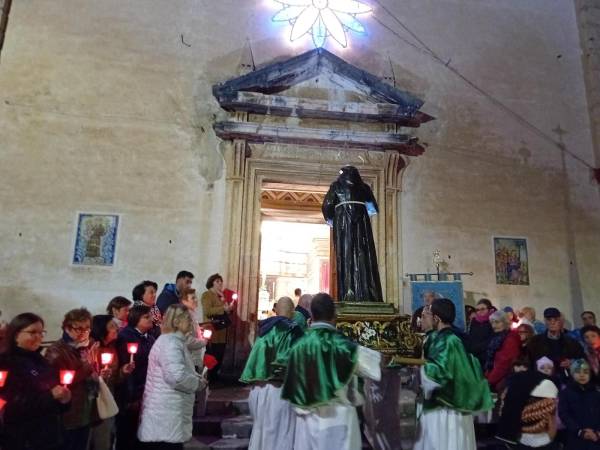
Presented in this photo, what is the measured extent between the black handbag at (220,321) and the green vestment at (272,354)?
2.43 meters

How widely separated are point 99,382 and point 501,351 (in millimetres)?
3861

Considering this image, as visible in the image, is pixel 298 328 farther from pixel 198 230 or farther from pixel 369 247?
pixel 198 230

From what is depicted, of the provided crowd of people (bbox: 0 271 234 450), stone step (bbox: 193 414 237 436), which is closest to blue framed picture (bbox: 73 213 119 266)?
crowd of people (bbox: 0 271 234 450)

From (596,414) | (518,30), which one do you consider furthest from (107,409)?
(518,30)

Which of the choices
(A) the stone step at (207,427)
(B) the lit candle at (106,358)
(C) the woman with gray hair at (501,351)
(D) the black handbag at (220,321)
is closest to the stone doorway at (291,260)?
(D) the black handbag at (220,321)

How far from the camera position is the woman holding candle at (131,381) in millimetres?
3785

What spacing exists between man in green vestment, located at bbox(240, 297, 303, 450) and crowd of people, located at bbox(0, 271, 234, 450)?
51 centimetres

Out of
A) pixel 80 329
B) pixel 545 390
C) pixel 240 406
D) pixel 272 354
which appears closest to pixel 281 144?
pixel 240 406

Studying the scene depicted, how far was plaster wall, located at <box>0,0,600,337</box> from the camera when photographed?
305 inches

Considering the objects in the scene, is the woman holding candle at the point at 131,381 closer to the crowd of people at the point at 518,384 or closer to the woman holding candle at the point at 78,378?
the woman holding candle at the point at 78,378

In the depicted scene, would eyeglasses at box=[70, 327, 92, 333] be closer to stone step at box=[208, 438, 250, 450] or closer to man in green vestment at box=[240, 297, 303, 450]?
man in green vestment at box=[240, 297, 303, 450]

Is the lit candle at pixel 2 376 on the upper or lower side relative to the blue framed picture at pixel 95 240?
lower

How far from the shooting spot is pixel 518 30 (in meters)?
10.1

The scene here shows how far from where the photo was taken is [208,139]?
330 inches
